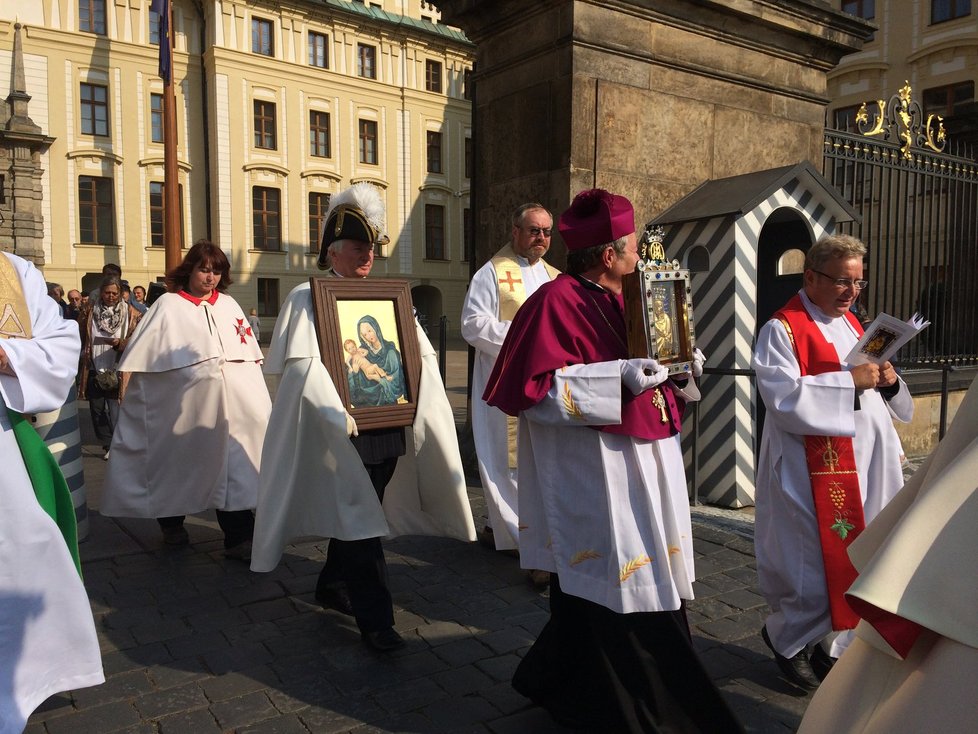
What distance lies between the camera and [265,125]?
31.8 meters

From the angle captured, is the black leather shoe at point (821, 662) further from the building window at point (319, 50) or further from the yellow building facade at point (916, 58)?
the building window at point (319, 50)

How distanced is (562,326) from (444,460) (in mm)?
→ 1500

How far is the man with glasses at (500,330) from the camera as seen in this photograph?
468 cm

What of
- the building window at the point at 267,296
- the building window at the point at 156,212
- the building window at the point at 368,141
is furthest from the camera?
the building window at the point at 368,141

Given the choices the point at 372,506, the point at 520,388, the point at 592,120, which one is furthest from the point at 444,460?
the point at 592,120

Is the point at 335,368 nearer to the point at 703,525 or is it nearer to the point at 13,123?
the point at 703,525

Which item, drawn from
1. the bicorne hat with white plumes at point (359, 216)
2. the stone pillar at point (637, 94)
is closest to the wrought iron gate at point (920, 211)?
the stone pillar at point (637, 94)

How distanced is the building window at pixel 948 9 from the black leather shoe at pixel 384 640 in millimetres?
26640

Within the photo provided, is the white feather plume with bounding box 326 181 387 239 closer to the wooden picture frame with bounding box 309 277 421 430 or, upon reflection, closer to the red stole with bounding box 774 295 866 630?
the wooden picture frame with bounding box 309 277 421 430

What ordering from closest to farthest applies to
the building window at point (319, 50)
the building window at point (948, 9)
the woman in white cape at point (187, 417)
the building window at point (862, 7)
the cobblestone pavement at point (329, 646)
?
the cobblestone pavement at point (329, 646)
the woman in white cape at point (187, 417)
the building window at point (948, 9)
the building window at point (862, 7)
the building window at point (319, 50)

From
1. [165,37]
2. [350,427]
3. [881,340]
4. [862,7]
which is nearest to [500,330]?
[350,427]

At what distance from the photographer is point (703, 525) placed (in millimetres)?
5324

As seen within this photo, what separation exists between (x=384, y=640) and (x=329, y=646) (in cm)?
28

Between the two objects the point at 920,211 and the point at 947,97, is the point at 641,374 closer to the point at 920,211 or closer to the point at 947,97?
the point at 920,211
